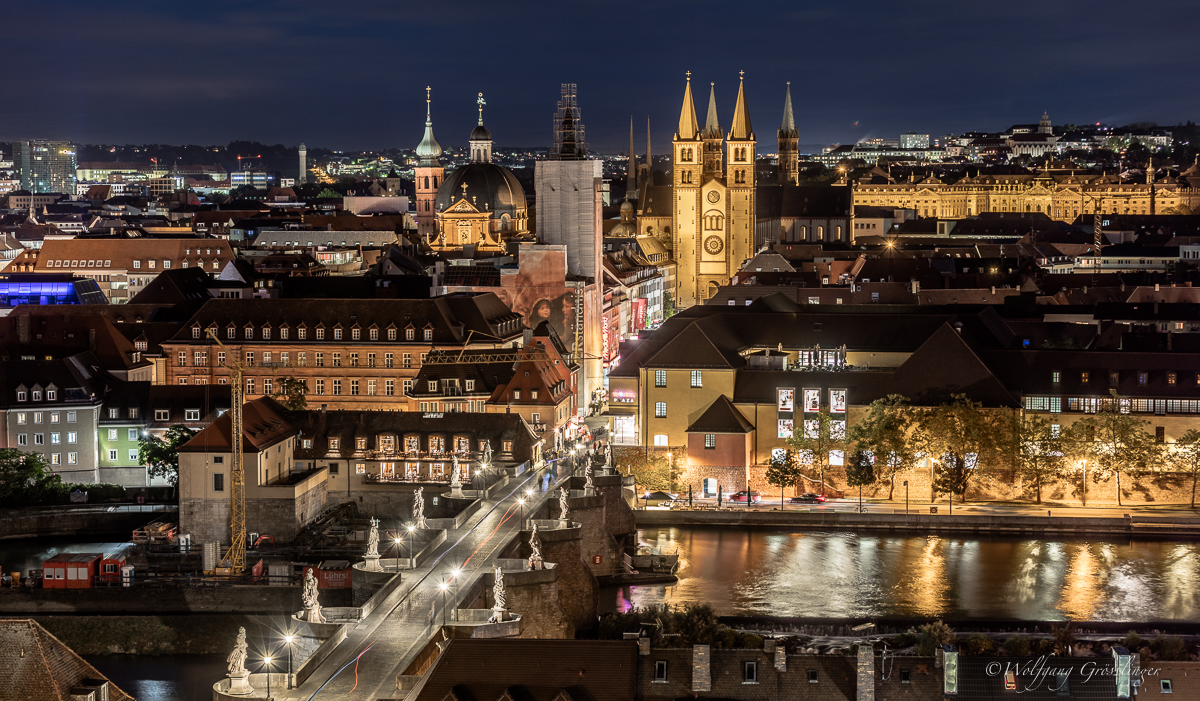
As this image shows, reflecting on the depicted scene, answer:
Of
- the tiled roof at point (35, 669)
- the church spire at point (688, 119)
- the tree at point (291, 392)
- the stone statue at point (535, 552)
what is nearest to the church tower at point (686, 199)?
the church spire at point (688, 119)

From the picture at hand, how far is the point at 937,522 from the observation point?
166 ft

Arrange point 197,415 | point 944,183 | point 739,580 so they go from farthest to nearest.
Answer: point 944,183, point 197,415, point 739,580

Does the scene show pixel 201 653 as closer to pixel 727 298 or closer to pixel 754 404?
pixel 754 404

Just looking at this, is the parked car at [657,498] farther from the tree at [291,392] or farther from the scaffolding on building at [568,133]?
the scaffolding on building at [568,133]

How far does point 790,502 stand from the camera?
173 feet

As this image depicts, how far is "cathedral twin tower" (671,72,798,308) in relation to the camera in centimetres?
10938

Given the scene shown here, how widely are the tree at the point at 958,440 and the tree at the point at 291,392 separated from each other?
22.2 metres

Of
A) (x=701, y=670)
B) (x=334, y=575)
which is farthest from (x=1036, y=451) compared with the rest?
(x=701, y=670)

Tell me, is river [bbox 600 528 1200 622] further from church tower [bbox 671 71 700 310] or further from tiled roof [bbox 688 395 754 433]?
church tower [bbox 671 71 700 310]

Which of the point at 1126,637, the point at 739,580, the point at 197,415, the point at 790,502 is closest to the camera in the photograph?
the point at 1126,637

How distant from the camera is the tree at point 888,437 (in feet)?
172

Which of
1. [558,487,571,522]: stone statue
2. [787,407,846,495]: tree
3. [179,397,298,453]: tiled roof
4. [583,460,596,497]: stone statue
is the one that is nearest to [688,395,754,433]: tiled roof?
[787,407,846,495]: tree

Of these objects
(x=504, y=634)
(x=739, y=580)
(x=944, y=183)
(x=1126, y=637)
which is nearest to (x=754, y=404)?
(x=739, y=580)

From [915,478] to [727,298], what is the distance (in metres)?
28.6
